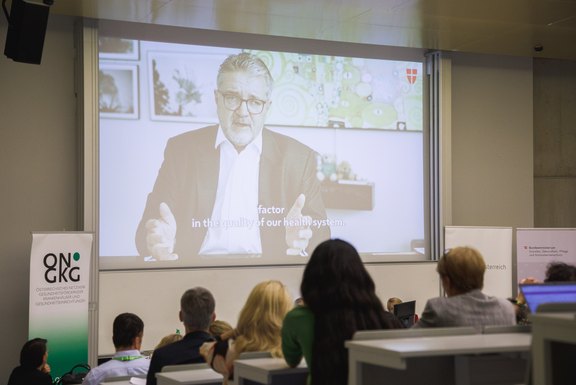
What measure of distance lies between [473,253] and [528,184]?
7.30 m

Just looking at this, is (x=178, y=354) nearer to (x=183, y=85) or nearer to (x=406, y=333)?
(x=406, y=333)

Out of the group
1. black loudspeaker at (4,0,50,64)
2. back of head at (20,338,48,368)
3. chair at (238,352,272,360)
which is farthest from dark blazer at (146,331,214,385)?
black loudspeaker at (4,0,50,64)

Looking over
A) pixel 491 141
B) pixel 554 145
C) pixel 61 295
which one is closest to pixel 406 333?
pixel 61 295

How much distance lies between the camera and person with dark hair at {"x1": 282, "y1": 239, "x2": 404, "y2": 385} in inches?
109

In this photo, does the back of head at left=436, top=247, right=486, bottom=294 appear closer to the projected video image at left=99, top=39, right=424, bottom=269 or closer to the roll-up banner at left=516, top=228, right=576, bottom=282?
the projected video image at left=99, top=39, right=424, bottom=269

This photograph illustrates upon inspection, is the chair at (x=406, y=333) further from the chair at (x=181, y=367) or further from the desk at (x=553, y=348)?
the chair at (x=181, y=367)

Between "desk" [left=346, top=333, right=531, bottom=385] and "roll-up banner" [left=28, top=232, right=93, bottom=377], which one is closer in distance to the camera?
"desk" [left=346, top=333, right=531, bottom=385]

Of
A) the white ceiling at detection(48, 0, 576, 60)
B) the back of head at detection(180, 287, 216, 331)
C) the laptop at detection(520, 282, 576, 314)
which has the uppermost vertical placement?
the white ceiling at detection(48, 0, 576, 60)

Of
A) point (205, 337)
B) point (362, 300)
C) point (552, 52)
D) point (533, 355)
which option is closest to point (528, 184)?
point (552, 52)

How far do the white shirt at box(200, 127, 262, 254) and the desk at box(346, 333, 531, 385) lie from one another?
216 inches

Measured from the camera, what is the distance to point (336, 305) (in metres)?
2.82

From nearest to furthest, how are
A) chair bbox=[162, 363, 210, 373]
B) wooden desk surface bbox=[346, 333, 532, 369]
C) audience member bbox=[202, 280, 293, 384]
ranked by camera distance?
wooden desk surface bbox=[346, 333, 532, 369]
audience member bbox=[202, 280, 293, 384]
chair bbox=[162, 363, 210, 373]

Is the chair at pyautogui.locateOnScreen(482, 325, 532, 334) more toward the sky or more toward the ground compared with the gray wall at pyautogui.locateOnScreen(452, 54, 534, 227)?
more toward the ground

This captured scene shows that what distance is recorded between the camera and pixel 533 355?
1988 millimetres
